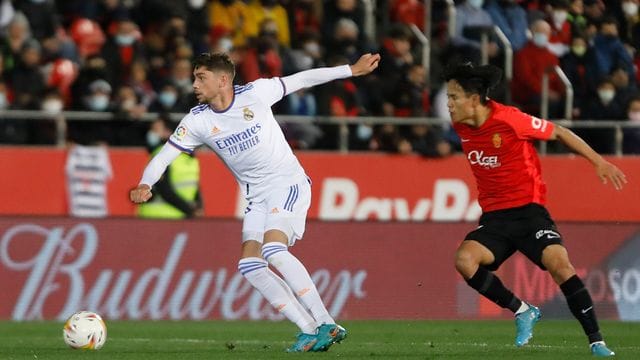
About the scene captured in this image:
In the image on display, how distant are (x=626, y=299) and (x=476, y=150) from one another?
648 cm

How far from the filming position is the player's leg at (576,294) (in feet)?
38.1

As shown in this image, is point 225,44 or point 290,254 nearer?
point 290,254

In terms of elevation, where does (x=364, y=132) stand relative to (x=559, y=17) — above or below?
below

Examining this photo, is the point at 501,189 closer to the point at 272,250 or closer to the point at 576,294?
the point at 576,294

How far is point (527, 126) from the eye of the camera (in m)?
12.1

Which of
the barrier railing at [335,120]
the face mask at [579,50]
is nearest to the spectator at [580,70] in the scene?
the face mask at [579,50]

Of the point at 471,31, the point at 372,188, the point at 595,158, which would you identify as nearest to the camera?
the point at 595,158

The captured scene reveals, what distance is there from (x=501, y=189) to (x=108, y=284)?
612 centimetres

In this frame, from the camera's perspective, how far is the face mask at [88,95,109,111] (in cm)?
1928

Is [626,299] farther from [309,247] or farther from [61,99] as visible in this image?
[61,99]

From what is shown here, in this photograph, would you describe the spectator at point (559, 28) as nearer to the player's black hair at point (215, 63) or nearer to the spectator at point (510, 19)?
the spectator at point (510, 19)

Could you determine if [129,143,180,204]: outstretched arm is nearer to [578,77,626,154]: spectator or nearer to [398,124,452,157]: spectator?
[398,124,452,157]: spectator

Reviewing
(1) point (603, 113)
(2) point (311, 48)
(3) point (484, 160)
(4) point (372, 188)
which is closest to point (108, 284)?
(4) point (372, 188)

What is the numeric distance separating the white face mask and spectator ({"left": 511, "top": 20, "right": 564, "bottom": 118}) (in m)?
0.82
